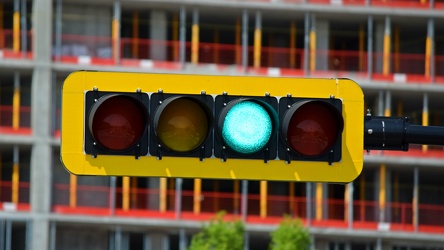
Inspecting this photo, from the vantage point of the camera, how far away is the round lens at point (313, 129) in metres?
6.92

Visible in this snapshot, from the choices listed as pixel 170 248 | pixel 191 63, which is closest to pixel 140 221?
pixel 170 248

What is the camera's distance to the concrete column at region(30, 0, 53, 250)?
192 ft

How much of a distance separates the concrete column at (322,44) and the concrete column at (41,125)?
10.1 meters

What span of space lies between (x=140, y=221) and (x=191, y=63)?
6.11 meters

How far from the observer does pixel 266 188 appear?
2389 inches

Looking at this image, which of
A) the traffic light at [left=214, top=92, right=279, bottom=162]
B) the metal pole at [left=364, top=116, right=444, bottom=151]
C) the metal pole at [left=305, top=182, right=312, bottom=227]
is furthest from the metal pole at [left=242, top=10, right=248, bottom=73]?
the traffic light at [left=214, top=92, right=279, bottom=162]

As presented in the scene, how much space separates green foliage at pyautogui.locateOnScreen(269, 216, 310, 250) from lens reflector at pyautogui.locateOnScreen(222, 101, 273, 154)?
1740 inches

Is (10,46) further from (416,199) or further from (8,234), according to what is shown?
(416,199)

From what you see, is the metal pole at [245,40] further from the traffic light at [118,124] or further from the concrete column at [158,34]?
the traffic light at [118,124]

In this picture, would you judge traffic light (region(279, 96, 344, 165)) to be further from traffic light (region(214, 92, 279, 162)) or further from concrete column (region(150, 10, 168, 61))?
concrete column (region(150, 10, 168, 61))

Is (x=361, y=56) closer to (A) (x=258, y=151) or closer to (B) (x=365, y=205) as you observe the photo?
(B) (x=365, y=205)

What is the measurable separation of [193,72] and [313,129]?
5297 centimetres

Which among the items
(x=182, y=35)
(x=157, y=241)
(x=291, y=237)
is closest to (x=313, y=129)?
(x=291, y=237)

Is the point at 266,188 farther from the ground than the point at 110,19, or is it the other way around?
the point at 110,19
